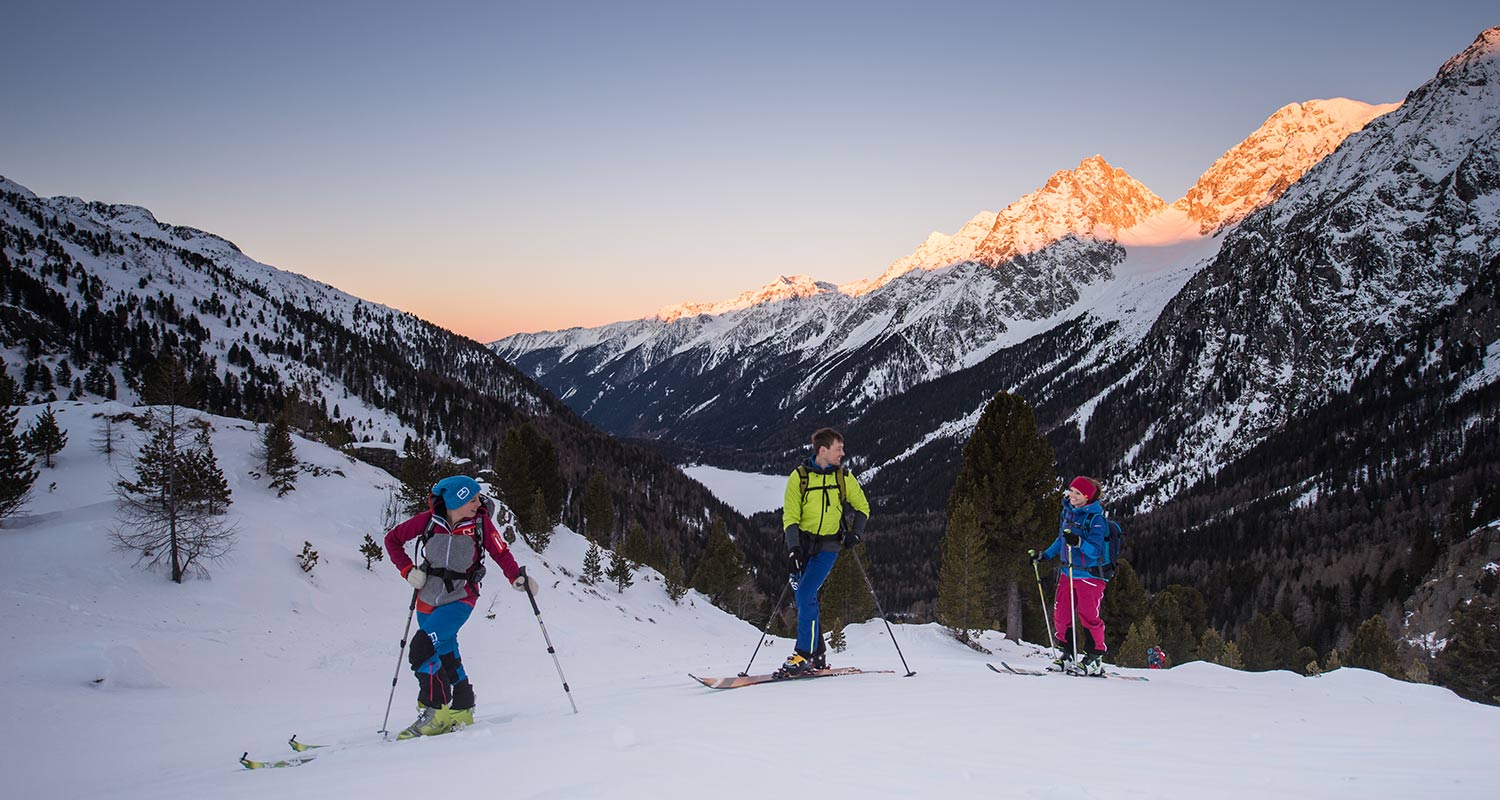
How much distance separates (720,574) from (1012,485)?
34.4 metres

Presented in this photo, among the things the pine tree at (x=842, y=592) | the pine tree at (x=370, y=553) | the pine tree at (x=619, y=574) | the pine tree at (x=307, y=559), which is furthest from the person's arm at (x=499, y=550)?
the pine tree at (x=842, y=592)

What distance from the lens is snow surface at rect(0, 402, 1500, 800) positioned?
4461mm

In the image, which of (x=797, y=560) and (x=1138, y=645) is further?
(x=1138, y=645)

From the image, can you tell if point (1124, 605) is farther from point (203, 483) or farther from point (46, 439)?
point (46, 439)

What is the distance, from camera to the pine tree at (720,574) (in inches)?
2288

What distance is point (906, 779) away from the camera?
436cm

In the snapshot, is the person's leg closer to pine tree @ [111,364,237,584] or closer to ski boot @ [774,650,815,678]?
ski boot @ [774,650,815,678]

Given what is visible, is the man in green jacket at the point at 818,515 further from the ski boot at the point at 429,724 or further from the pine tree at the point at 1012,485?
the pine tree at the point at 1012,485

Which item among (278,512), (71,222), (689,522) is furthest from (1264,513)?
(71,222)

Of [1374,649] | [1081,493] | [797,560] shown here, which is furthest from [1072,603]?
[1374,649]

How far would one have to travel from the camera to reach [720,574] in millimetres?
58156

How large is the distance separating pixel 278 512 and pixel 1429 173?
10524 inches

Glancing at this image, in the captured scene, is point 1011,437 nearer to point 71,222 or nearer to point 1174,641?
point 1174,641

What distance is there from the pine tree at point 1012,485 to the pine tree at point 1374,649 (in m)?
34.0
